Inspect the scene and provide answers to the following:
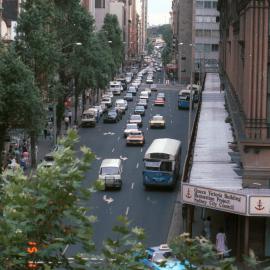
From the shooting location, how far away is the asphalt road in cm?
3500

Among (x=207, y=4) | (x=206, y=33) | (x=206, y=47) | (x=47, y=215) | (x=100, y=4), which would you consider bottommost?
(x=47, y=215)

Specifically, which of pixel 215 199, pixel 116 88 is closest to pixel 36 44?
pixel 215 199

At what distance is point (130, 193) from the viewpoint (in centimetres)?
4434

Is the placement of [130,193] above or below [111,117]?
below

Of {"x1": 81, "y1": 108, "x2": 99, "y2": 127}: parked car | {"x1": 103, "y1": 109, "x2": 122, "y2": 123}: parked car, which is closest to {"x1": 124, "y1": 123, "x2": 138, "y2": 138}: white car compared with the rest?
{"x1": 81, "y1": 108, "x2": 99, "y2": 127}: parked car

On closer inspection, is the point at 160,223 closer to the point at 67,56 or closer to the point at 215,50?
the point at 67,56

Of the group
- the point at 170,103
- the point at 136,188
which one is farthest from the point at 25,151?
the point at 170,103

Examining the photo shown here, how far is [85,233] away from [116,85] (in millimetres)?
111614

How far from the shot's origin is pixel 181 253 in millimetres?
9742

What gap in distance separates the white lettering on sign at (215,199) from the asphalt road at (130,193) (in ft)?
9.49

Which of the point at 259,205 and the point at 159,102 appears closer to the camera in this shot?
the point at 259,205

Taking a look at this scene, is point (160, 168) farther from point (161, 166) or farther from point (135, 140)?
point (135, 140)

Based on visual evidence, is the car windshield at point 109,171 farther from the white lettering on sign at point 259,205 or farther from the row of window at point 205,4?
the row of window at point 205,4

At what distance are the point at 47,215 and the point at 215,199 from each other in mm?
18570
